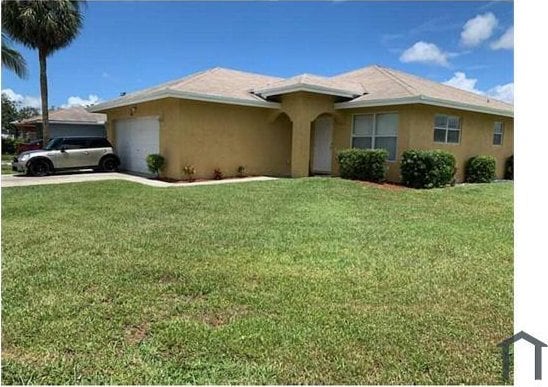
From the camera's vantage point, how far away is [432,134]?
17.3 metres

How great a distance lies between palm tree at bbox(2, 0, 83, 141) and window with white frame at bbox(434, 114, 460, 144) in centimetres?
2036

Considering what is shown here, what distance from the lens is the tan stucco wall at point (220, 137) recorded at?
1666 centimetres

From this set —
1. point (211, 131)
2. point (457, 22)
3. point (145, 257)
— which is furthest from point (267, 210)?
point (211, 131)

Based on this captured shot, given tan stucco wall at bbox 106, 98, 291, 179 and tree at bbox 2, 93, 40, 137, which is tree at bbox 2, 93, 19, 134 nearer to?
tree at bbox 2, 93, 40, 137

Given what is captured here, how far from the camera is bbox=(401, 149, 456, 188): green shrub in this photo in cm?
1554

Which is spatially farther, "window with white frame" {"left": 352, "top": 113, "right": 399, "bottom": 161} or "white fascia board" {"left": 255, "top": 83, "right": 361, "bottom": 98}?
"window with white frame" {"left": 352, "top": 113, "right": 399, "bottom": 161}

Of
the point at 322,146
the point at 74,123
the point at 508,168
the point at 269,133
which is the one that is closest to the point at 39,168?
the point at 269,133

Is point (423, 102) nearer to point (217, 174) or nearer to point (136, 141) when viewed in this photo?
point (217, 174)

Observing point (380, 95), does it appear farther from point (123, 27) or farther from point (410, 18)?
point (123, 27)

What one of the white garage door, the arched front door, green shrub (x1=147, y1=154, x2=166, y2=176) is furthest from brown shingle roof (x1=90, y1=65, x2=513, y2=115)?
green shrub (x1=147, y1=154, x2=166, y2=176)

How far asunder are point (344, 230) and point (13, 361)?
5777mm

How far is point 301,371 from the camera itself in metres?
3.42

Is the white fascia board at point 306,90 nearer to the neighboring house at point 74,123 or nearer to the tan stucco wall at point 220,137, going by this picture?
the tan stucco wall at point 220,137

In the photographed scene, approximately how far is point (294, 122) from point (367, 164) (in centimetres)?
349
